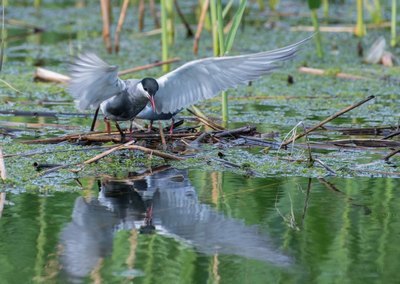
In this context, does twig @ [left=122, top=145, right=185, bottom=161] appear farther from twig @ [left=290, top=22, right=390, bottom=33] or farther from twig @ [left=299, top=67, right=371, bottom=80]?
twig @ [left=290, top=22, right=390, bottom=33]

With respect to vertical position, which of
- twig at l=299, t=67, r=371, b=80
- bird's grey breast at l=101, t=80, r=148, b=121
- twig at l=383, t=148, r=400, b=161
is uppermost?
twig at l=299, t=67, r=371, b=80

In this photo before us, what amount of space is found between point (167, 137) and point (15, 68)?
12.1ft

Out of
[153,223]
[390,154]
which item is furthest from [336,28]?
[153,223]

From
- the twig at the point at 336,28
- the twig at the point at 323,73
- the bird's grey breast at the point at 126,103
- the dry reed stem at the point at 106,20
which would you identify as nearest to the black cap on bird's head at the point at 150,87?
the bird's grey breast at the point at 126,103

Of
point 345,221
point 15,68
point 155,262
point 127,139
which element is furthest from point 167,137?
point 15,68

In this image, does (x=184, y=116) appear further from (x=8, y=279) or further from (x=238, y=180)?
(x=8, y=279)

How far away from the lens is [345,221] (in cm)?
441

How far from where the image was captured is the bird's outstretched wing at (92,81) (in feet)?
16.8

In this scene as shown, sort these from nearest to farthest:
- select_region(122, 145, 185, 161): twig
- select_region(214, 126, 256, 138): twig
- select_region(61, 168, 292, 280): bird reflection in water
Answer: select_region(61, 168, 292, 280): bird reflection in water < select_region(122, 145, 185, 161): twig < select_region(214, 126, 256, 138): twig

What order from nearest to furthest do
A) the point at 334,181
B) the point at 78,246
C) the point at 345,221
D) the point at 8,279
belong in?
the point at 8,279
the point at 78,246
the point at 345,221
the point at 334,181

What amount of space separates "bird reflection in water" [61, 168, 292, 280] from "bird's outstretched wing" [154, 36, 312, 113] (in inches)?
28.5

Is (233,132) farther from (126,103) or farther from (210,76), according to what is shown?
(126,103)

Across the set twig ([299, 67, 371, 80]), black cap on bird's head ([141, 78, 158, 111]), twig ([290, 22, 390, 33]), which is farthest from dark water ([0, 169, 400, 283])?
twig ([290, 22, 390, 33])

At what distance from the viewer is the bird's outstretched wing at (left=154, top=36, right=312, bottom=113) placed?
18.2ft
